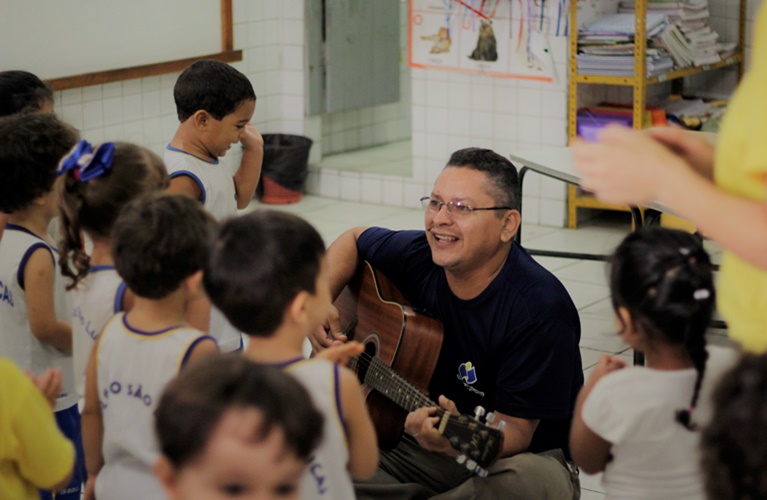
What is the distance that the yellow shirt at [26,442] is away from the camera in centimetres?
192

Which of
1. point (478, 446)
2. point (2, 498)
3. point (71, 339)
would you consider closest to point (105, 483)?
point (2, 498)

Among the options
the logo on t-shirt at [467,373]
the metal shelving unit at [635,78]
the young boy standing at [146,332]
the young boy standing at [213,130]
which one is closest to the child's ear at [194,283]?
the young boy standing at [146,332]

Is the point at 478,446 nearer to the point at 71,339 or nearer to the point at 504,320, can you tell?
the point at 504,320

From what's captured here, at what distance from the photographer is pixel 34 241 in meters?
2.63

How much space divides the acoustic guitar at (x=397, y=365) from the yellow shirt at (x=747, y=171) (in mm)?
870

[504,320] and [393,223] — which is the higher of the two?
[504,320]

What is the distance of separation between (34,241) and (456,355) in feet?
3.48

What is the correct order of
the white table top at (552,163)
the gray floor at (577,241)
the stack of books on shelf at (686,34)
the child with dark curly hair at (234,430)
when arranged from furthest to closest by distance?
1. the stack of books on shelf at (686,34)
2. the gray floor at (577,241)
3. the white table top at (552,163)
4. the child with dark curly hair at (234,430)

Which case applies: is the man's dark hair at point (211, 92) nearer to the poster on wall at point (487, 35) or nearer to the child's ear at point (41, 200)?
Result: the child's ear at point (41, 200)

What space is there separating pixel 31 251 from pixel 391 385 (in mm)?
902

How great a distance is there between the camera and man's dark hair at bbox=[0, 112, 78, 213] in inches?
104

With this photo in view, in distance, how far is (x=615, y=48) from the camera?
603 centimetres

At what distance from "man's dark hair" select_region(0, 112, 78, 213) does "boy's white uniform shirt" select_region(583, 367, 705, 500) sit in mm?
1410

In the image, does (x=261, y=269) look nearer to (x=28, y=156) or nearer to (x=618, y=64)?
(x=28, y=156)
